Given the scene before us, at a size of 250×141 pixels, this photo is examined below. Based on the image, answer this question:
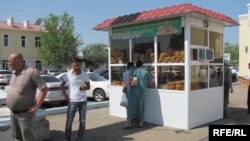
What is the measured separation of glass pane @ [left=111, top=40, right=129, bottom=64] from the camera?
1107 cm

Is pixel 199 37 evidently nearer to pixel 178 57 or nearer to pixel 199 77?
pixel 178 57

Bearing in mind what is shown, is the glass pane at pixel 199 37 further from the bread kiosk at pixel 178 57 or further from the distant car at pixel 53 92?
the distant car at pixel 53 92

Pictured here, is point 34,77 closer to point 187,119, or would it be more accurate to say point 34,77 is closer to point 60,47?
point 187,119

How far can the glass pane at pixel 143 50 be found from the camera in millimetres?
10312

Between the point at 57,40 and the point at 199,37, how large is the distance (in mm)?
43964

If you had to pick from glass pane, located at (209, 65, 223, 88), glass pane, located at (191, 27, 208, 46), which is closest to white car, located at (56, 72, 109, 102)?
glass pane, located at (209, 65, 223, 88)

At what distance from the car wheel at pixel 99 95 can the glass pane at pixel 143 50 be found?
6317 millimetres

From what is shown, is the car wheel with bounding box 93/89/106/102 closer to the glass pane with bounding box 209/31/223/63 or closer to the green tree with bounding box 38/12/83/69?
the glass pane with bounding box 209/31/223/63

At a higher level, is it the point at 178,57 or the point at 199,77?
the point at 178,57

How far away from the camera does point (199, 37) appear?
32.4ft

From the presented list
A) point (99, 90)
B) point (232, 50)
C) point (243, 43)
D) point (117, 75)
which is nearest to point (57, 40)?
point (243, 43)

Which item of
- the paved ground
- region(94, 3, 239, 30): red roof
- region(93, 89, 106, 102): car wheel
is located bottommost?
the paved ground

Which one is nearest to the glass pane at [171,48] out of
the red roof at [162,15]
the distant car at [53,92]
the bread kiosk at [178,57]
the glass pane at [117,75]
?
the bread kiosk at [178,57]

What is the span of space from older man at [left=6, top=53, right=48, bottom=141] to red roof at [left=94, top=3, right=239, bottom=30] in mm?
4556
